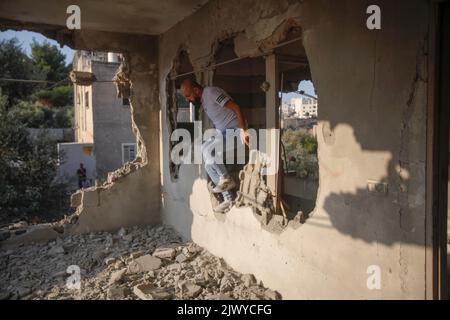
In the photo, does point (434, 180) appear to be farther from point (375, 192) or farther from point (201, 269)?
point (201, 269)

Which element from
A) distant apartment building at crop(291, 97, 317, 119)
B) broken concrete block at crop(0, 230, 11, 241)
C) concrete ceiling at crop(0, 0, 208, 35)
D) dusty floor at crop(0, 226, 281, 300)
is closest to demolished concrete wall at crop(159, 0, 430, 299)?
dusty floor at crop(0, 226, 281, 300)

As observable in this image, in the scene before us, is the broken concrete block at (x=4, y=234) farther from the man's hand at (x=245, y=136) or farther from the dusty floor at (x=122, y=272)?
the man's hand at (x=245, y=136)

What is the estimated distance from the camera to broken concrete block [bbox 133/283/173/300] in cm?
401

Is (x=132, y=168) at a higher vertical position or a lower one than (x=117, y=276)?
higher

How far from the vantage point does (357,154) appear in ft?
9.45

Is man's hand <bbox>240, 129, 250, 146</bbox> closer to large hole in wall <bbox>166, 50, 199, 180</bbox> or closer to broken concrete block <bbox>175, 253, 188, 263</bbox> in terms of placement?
broken concrete block <bbox>175, 253, 188, 263</bbox>

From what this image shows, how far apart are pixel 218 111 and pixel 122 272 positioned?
2352 mm

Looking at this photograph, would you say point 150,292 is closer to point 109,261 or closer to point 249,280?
point 249,280

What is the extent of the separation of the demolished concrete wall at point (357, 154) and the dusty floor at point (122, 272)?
513 mm

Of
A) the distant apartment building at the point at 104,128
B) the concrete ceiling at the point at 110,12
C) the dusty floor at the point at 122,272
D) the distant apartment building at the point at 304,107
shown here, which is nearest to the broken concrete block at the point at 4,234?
the dusty floor at the point at 122,272

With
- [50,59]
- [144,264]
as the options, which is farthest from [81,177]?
[50,59]

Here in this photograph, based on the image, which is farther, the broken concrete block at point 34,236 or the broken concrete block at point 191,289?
the broken concrete block at point 34,236

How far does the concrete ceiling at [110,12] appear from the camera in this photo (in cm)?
508
